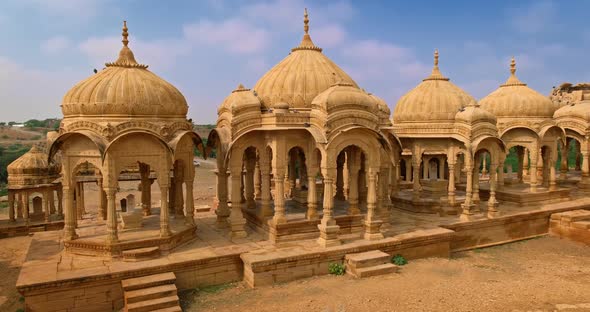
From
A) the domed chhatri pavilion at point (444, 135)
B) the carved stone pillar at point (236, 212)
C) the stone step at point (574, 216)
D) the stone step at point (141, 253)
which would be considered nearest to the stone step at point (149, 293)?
the stone step at point (141, 253)

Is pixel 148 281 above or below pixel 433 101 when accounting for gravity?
below

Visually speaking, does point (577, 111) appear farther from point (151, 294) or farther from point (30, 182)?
point (30, 182)

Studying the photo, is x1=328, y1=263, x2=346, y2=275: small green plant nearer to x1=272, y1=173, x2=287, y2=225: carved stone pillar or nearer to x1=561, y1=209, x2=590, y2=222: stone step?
x1=272, y1=173, x2=287, y2=225: carved stone pillar

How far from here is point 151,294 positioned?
32.3 ft

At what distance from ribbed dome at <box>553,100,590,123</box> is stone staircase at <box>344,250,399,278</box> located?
Answer: 49.0ft

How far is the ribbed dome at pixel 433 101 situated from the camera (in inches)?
657

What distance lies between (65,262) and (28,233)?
8.93 m

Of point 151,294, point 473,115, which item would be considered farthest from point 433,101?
point 151,294

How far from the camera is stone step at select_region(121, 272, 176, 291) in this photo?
32.9ft

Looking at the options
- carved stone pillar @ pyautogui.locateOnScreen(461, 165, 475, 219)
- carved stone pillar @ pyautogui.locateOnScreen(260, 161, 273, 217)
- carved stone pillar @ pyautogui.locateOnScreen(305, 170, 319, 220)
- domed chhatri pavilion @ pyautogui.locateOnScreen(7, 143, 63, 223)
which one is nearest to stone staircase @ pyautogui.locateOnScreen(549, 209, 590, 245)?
carved stone pillar @ pyautogui.locateOnScreen(461, 165, 475, 219)

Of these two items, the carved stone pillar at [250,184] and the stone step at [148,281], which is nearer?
the stone step at [148,281]

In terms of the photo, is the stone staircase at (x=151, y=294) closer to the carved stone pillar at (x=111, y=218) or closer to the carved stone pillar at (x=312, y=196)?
the carved stone pillar at (x=111, y=218)

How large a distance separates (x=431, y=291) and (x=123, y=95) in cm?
952

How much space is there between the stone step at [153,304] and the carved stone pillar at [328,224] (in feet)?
14.3
